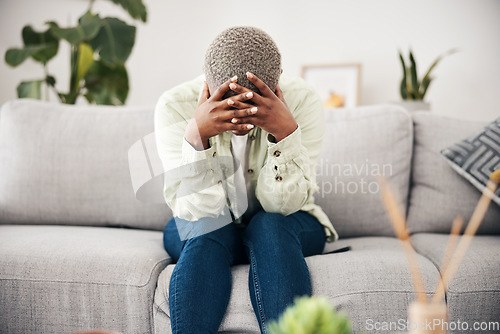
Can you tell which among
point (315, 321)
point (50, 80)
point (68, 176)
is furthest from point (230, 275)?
point (50, 80)

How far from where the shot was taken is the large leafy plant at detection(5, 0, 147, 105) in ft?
6.60

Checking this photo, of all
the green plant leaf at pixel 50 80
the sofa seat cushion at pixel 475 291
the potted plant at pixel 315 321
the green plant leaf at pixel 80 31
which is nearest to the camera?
the potted plant at pixel 315 321

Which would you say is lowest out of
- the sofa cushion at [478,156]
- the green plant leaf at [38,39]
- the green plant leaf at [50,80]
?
the sofa cushion at [478,156]

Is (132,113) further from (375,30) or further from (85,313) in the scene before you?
(375,30)

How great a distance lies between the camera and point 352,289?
0.91 meters

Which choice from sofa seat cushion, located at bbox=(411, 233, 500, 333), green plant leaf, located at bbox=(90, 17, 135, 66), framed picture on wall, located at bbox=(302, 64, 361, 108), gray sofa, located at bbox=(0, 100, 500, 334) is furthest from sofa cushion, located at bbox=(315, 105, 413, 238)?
green plant leaf, located at bbox=(90, 17, 135, 66)

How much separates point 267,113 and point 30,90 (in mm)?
1680

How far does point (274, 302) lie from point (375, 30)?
177cm

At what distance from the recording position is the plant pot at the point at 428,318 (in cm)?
36

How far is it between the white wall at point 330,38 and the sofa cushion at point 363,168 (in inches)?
31.8

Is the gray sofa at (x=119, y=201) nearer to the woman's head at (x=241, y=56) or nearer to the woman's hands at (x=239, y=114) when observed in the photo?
the woman's hands at (x=239, y=114)

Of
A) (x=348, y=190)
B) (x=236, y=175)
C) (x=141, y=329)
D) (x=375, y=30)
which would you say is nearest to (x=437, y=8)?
(x=375, y=30)

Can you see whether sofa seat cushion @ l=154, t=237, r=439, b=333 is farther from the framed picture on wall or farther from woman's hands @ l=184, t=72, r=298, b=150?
the framed picture on wall

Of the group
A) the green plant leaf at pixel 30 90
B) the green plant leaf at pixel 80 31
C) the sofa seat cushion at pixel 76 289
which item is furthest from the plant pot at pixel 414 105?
the green plant leaf at pixel 30 90
